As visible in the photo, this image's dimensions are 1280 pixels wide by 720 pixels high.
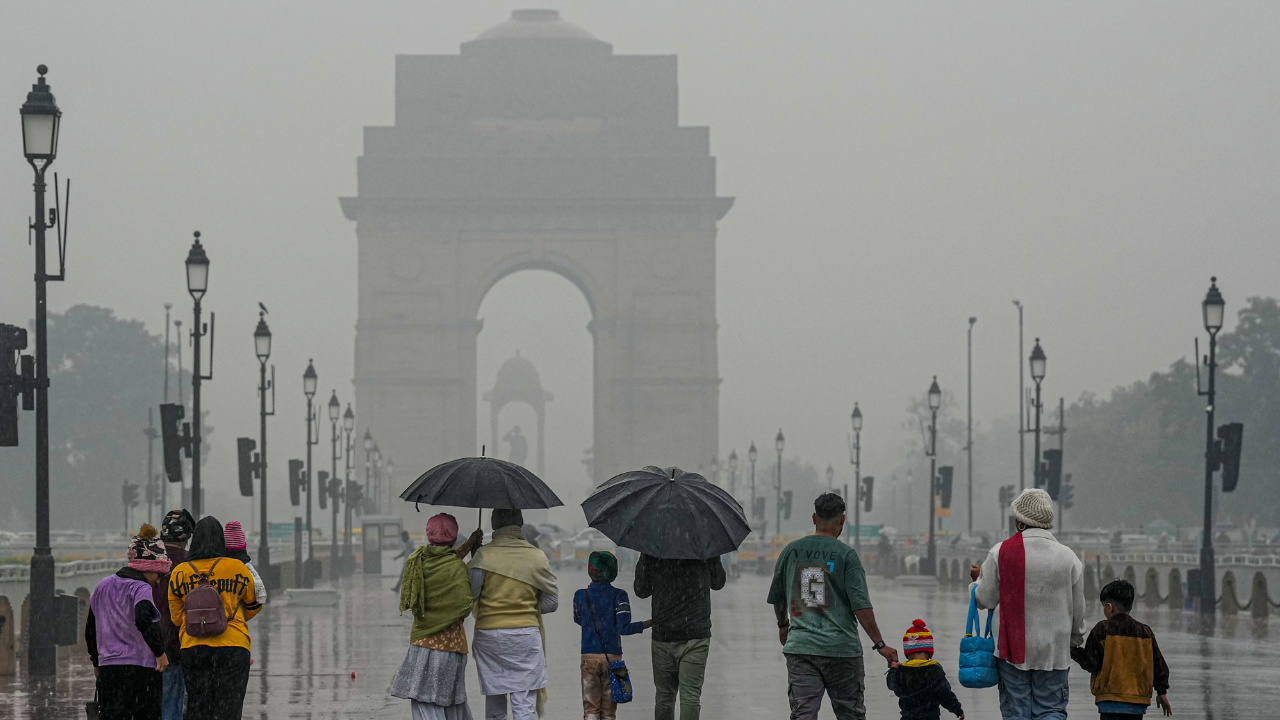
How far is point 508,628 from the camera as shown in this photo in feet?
38.5

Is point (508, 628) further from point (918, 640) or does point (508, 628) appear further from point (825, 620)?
point (918, 640)

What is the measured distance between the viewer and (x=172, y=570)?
36.9 ft

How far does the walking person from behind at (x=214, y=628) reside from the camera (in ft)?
35.3

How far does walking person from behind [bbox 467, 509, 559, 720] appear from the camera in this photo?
11.7 meters

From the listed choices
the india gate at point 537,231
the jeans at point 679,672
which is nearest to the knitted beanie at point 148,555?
the jeans at point 679,672

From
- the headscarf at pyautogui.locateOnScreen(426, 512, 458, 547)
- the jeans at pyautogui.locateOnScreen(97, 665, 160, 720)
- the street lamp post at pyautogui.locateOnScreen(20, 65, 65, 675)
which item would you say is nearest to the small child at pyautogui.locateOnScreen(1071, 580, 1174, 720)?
the headscarf at pyautogui.locateOnScreen(426, 512, 458, 547)

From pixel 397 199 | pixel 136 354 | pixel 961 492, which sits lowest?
pixel 961 492

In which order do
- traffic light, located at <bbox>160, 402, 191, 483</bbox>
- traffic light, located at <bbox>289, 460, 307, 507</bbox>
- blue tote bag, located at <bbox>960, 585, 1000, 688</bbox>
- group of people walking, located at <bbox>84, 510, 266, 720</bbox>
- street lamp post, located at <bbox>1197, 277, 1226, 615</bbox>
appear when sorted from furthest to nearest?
1. traffic light, located at <bbox>289, 460, 307, 507</bbox>
2. street lamp post, located at <bbox>1197, 277, 1226, 615</bbox>
3. traffic light, located at <bbox>160, 402, 191, 483</bbox>
4. group of people walking, located at <bbox>84, 510, 266, 720</bbox>
5. blue tote bag, located at <bbox>960, 585, 1000, 688</bbox>

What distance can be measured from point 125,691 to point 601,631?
2.83 m

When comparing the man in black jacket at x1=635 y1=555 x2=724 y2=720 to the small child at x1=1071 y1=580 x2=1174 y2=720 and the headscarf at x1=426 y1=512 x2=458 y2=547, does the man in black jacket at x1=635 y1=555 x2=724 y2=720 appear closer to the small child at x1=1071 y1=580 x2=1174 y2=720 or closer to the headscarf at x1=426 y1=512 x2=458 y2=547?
the headscarf at x1=426 y1=512 x2=458 y2=547

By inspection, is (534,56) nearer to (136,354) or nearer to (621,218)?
(621,218)

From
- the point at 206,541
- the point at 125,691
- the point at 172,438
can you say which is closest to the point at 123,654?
the point at 125,691

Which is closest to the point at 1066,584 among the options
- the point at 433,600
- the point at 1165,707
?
the point at 1165,707

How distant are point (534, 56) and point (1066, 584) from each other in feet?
274
